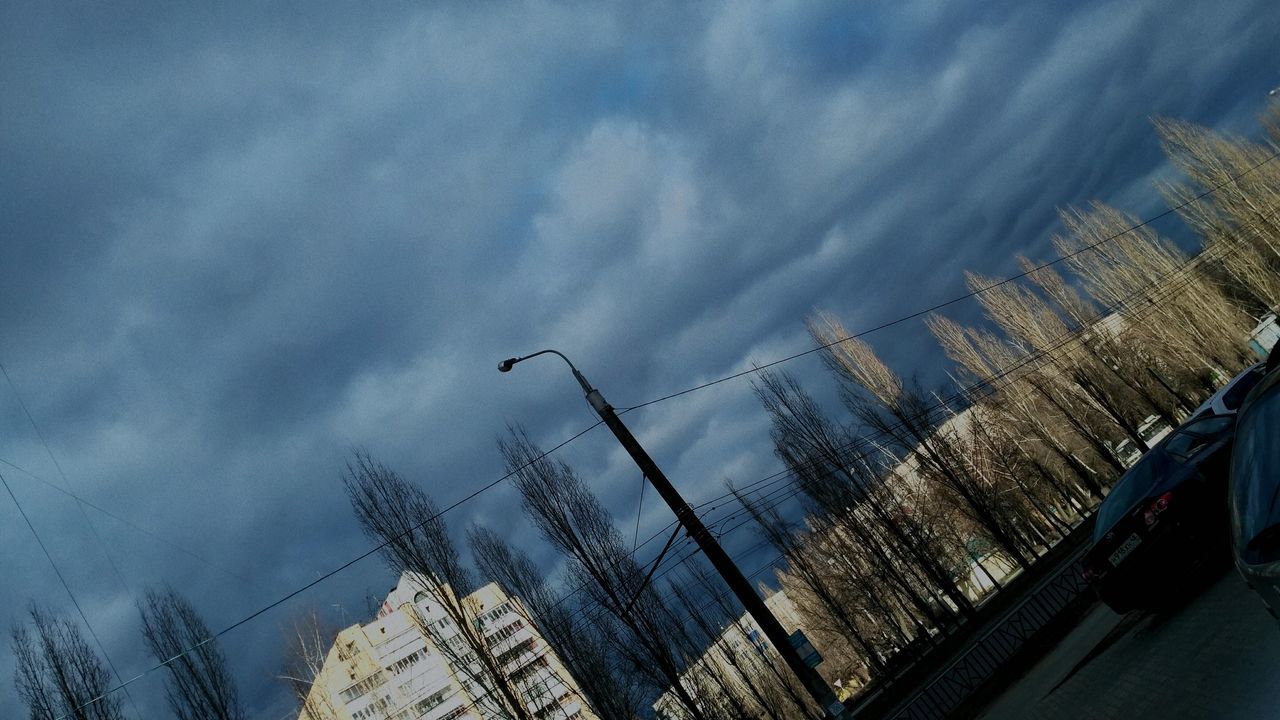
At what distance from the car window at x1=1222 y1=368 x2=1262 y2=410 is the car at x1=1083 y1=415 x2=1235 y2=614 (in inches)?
66.9

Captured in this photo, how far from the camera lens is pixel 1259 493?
390 cm

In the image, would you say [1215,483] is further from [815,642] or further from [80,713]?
[815,642]

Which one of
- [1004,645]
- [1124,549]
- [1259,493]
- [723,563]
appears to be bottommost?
[1004,645]

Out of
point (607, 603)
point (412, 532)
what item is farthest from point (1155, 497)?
point (412, 532)

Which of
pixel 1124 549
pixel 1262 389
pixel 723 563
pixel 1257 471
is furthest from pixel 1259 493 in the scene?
pixel 723 563

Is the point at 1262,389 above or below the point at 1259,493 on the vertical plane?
above

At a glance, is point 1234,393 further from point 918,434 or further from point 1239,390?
point 918,434

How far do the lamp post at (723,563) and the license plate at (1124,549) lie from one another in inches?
145

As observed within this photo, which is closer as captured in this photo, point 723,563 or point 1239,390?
point 723,563


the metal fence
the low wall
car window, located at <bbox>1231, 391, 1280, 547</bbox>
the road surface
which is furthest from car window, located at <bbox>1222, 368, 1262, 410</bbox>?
car window, located at <bbox>1231, 391, 1280, 547</bbox>

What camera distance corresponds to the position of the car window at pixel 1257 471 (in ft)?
12.4

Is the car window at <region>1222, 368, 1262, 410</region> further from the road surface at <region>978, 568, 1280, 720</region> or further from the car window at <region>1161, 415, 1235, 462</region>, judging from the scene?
the road surface at <region>978, 568, 1280, 720</region>

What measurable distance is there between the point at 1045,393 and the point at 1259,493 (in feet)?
131

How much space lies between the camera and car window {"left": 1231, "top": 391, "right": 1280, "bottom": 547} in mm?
3770
